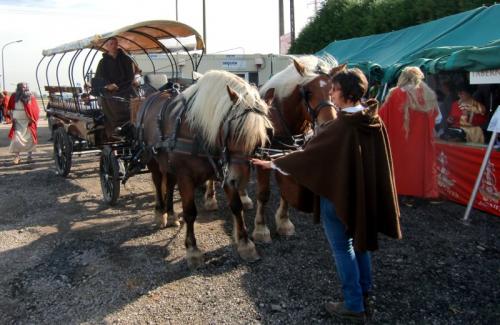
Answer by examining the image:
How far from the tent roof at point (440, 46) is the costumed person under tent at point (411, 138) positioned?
66 cm

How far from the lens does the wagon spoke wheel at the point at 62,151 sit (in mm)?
7465

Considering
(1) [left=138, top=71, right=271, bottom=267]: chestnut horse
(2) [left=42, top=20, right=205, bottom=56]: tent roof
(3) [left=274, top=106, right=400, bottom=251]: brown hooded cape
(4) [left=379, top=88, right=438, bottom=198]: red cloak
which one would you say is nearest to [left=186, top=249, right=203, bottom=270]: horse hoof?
(1) [left=138, top=71, right=271, bottom=267]: chestnut horse

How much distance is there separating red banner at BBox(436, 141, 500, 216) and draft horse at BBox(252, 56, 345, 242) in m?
2.44

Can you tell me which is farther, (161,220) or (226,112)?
(161,220)

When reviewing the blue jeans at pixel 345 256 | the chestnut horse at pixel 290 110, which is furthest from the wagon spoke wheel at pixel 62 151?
the blue jeans at pixel 345 256

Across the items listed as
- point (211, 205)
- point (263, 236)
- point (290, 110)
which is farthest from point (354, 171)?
point (211, 205)

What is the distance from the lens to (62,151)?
782 cm

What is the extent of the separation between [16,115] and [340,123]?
937 cm

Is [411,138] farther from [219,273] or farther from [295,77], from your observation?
[219,273]

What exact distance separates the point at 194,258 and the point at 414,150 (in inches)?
142

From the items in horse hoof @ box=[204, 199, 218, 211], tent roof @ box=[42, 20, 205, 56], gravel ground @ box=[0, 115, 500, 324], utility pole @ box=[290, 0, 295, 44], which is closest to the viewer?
gravel ground @ box=[0, 115, 500, 324]

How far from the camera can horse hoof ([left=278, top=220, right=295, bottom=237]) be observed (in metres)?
4.70

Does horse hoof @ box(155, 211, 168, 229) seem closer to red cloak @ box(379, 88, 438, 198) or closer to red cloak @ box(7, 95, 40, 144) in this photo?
red cloak @ box(379, 88, 438, 198)

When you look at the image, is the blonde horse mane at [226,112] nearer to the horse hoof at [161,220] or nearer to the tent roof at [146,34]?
the horse hoof at [161,220]
